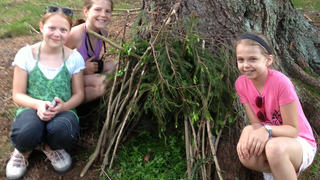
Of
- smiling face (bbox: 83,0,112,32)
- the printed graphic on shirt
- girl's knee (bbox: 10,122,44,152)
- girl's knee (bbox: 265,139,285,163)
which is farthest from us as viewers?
smiling face (bbox: 83,0,112,32)

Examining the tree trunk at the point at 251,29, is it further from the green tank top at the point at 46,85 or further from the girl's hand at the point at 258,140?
the green tank top at the point at 46,85

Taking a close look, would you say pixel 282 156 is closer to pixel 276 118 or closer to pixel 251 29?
pixel 276 118

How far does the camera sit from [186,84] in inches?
90.4

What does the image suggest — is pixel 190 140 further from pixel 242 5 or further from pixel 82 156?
pixel 242 5

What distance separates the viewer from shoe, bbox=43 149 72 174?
243cm

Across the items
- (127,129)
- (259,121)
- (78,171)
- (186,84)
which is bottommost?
(78,171)

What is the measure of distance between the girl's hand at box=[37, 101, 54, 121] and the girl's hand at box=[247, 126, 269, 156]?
5.22 ft

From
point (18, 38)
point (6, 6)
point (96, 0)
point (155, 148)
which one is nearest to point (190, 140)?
point (155, 148)

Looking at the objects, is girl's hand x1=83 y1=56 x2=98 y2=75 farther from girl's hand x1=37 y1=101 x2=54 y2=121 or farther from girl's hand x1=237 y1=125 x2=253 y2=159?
girl's hand x1=237 y1=125 x2=253 y2=159

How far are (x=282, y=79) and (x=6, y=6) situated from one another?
242 inches

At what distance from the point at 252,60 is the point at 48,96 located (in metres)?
1.74

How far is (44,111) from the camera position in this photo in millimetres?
2242

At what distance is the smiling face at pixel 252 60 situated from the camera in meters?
1.91

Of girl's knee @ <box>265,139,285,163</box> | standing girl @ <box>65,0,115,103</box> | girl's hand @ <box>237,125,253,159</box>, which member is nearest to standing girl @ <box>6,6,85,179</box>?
standing girl @ <box>65,0,115,103</box>
